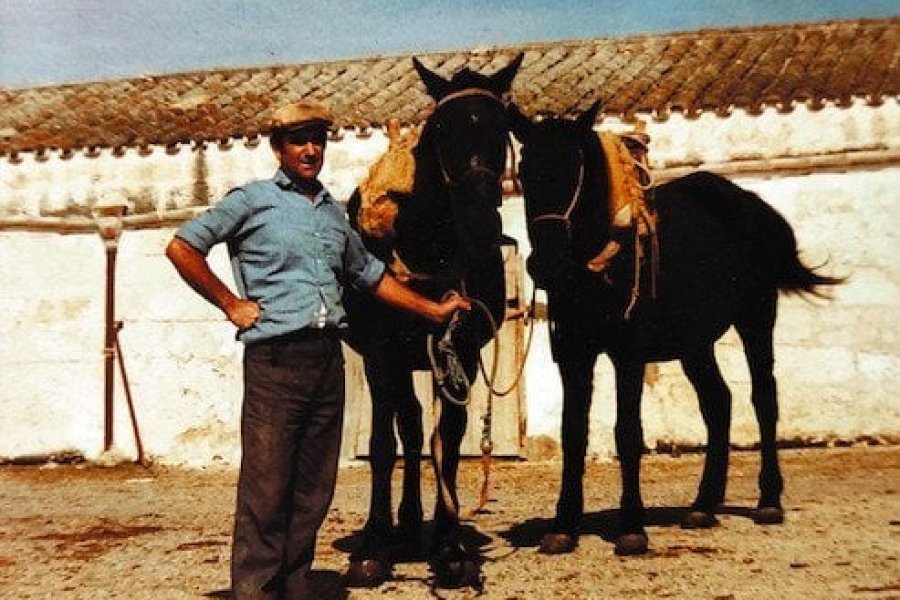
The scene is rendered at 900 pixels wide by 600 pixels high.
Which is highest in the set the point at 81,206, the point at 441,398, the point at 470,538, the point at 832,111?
the point at 832,111

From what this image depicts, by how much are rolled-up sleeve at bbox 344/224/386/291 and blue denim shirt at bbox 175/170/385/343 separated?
0.54 feet

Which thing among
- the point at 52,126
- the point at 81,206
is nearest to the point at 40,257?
the point at 81,206

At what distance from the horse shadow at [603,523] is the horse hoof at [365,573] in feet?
3.71

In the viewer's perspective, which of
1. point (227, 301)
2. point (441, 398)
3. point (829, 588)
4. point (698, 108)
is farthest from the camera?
point (698, 108)

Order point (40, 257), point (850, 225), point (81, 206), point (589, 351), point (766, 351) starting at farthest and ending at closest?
point (81, 206), point (40, 257), point (850, 225), point (766, 351), point (589, 351)

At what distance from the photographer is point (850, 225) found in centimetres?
1026

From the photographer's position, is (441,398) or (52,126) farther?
(52,126)

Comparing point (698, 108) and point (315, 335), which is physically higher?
point (698, 108)

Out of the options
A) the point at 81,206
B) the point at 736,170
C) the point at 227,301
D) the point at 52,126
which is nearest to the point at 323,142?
the point at 227,301

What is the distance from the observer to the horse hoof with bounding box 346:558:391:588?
4332 mm

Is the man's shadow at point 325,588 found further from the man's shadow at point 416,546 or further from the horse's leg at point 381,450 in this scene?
the man's shadow at point 416,546

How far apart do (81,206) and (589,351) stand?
A: 10.5m

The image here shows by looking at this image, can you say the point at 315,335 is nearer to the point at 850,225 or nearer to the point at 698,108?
the point at 850,225

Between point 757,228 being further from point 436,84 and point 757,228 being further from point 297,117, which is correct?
point 297,117
